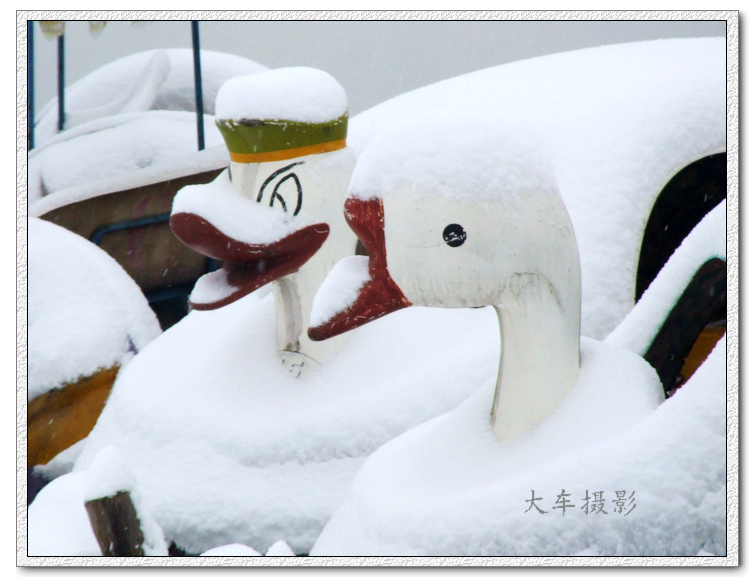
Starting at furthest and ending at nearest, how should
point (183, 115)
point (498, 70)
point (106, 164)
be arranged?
Answer: point (183, 115), point (106, 164), point (498, 70)

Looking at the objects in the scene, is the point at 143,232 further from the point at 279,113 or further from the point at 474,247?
the point at 474,247

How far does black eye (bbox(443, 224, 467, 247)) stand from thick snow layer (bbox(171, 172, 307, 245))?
49 cm

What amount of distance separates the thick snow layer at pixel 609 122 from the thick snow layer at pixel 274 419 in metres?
0.22

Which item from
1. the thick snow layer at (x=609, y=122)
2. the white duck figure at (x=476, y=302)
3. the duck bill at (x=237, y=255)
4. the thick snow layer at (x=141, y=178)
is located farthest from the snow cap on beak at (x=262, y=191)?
the thick snow layer at (x=141, y=178)

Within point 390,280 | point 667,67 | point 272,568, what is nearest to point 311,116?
point 390,280

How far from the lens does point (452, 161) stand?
92 cm

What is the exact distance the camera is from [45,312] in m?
1.82

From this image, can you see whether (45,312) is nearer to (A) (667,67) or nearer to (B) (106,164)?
(B) (106,164)

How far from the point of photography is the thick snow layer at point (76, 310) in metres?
1.76

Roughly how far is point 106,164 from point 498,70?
4.26 ft

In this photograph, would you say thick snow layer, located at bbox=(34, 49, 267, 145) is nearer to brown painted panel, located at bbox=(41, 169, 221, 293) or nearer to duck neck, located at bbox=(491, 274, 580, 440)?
brown painted panel, located at bbox=(41, 169, 221, 293)

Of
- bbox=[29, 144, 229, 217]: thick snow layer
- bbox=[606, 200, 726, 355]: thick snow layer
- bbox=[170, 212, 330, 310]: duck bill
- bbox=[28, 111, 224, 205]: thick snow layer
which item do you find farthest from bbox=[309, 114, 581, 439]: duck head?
bbox=[28, 111, 224, 205]: thick snow layer

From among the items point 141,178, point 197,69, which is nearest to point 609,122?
point 197,69

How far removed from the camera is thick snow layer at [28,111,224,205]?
2.67 meters
